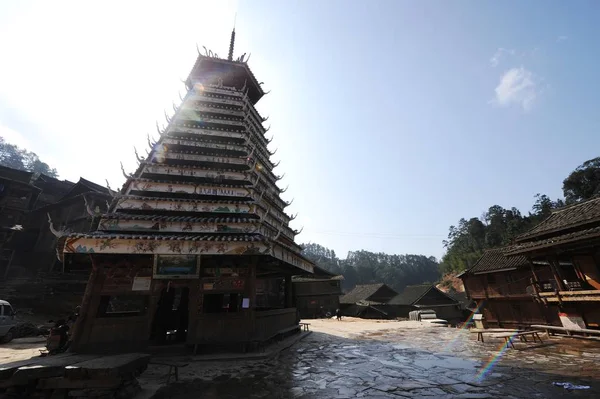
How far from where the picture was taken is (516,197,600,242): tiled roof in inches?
523

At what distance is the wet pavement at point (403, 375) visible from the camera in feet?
19.2

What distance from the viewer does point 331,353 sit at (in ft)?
A: 35.6

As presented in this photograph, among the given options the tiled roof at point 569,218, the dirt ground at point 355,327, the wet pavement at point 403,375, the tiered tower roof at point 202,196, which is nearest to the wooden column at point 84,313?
the tiered tower roof at point 202,196

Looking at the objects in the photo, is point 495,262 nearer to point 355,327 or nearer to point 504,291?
point 504,291

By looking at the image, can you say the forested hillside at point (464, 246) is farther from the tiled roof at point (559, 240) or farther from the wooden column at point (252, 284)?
the wooden column at point (252, 284)

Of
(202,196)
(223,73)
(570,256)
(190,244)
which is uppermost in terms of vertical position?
(223,73)

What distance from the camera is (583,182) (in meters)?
58.5

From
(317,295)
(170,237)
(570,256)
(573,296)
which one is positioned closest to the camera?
(170,237)

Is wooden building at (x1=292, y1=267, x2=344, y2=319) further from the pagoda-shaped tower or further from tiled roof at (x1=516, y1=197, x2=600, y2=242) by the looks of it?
tiled roof at (x1=516, y1=197, x2=600, y2=242)

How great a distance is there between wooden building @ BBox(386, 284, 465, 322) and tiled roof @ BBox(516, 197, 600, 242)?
30744 millimetres

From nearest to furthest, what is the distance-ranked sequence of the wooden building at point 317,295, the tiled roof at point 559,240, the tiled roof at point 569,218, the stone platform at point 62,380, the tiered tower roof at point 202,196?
the stone platform at point 62,380
the tiered tower roof at point 202,196
the tiled roof at point 559,240
the tiled roof at point 569,218
the wooden building at point 317,295

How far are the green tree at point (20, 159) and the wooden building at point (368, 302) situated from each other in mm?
75978

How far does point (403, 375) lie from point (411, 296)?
142ft

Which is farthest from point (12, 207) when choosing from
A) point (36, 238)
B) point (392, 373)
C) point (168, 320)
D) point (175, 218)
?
point (392, 373)
